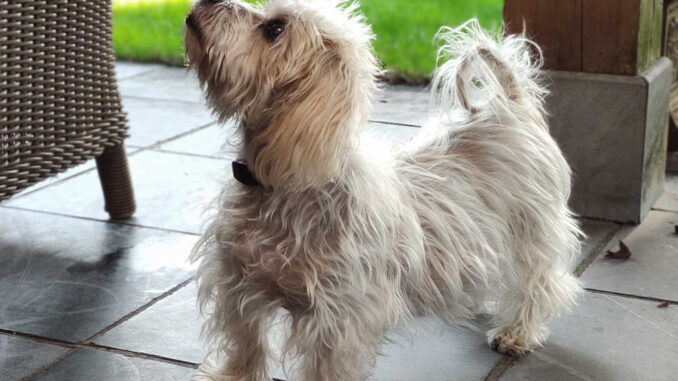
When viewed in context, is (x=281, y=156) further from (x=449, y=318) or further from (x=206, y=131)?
(x=206, y=131)

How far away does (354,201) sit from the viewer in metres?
2.59

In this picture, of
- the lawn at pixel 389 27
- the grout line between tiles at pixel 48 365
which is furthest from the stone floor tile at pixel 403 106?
the grout line between tiles at pixel 48 365

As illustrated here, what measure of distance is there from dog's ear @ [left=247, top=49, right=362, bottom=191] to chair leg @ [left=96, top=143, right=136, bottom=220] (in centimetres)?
199

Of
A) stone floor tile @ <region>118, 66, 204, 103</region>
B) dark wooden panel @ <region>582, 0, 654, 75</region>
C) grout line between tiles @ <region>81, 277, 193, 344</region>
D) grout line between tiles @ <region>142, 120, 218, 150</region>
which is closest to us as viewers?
grout line between tiles @ <region>81, 277, 193, 344</region>

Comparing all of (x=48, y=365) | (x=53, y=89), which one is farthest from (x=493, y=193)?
(x=53, y=89)

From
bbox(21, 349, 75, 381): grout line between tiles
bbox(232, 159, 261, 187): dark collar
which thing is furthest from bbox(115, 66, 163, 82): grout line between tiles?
bbox(232, 159, 261, 187): dark collar

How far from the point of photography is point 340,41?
8.00 feet

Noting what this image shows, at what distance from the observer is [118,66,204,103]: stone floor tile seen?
6404 mm

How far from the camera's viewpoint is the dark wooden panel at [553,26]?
13.7 ft

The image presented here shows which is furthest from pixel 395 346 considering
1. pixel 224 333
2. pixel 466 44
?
pixel 466 44

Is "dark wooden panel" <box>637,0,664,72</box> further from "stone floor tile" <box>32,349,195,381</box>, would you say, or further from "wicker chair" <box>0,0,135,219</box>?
"stone floor tile" <box>32,349,195,381</box>

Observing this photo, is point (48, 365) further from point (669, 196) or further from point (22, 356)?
point (669, 196)

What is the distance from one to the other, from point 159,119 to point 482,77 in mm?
3176

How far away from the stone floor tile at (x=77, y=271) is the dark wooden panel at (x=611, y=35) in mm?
1864
